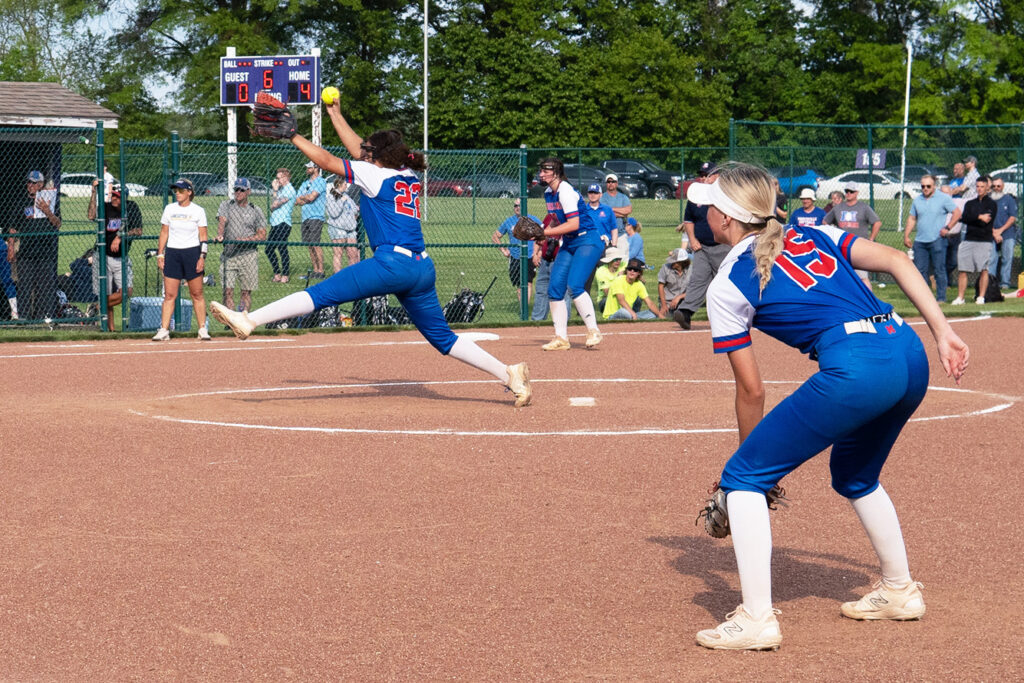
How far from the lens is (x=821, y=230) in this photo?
15.7 feet

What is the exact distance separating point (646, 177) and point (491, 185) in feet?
50.7

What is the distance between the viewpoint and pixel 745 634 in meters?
4.75

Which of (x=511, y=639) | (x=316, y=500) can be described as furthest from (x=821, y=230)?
(x=316, y=500)

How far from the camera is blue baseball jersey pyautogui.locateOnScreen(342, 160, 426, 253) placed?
9.78m

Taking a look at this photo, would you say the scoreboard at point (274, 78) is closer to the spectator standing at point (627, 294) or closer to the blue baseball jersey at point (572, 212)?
the spectator standing at point (627, 294)

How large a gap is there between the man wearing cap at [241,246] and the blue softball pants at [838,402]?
1368 centimetres

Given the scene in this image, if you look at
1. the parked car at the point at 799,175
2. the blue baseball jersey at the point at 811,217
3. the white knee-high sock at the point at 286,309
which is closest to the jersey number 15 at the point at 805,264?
the white knee-high sock at the point at 286,309

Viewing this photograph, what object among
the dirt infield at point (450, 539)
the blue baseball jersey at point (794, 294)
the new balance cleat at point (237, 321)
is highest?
the blue baseball jersey at point (794, 294)

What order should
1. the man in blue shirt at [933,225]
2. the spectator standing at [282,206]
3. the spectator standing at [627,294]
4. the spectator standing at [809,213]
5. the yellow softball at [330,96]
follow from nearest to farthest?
the yellow softball at [330,96]
the spectator standing at [809,213]
the spectator standing at [627,294]
the spectator standing at [282,206]
the man in blue shirt at [933,225]

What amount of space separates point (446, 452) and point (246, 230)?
32.8 feet

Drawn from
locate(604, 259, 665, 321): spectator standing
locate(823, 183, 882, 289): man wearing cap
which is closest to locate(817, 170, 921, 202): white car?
locate(823, 183, 882, 289): man wearing cap

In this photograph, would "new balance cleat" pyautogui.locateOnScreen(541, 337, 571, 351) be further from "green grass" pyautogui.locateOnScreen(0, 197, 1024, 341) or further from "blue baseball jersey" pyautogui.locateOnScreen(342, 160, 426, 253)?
"blue baseball jersey" pyautogui.locateOnScreen(342, 160, 426, 253)

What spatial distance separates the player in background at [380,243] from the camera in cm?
969

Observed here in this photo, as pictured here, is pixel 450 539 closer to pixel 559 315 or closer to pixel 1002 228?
pixel 559 315
